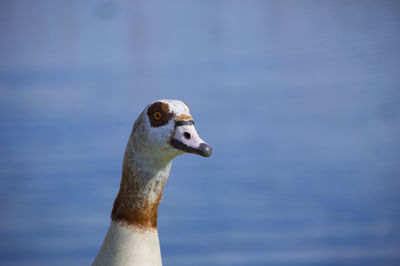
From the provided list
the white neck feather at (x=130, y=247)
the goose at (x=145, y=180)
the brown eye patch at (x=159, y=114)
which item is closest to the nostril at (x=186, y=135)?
the goose at (x=145, y=180)

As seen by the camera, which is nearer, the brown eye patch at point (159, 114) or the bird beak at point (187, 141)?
the bird beak at point (187, 141)

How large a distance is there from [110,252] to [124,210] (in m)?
0.26

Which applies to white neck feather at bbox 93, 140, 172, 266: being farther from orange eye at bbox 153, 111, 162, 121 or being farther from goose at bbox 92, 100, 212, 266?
orange eye at bbox 153, 111, 162, 121

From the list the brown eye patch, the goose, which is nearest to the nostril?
the goose

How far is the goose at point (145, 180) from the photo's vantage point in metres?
3.13

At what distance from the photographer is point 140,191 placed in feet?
10.3

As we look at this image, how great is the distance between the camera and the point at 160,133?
3.12 meters

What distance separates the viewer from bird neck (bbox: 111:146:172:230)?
124 inches

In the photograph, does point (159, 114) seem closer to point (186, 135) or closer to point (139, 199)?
point (186, 135)

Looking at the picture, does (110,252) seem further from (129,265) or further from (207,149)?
(207,149)

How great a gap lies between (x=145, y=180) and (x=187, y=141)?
32cm

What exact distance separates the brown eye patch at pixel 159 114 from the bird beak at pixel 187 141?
69mm

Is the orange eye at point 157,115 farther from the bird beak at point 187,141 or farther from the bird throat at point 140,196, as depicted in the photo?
the bird throat at point 140,196

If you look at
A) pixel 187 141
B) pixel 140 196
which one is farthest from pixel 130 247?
pixel 187 141
